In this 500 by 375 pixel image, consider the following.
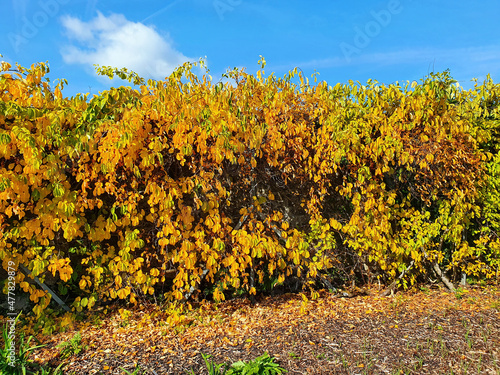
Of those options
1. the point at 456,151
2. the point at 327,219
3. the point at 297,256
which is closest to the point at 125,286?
the point at 297,256

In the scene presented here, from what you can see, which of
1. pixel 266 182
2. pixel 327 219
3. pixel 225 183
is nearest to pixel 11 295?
pixel 225 183

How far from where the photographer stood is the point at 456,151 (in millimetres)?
4520

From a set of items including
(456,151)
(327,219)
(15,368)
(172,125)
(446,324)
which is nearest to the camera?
(15,368)

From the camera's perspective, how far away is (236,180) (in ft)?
15.0

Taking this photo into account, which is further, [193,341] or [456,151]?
[456,151]

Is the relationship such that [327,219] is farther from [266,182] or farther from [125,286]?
[125,286]

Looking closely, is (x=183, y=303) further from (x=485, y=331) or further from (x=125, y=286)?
(x=485, y=331)

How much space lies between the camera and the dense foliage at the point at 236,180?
3709 mm

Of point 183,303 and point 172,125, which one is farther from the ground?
point 172,125

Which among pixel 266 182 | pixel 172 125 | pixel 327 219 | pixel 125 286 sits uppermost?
pixel 172 125

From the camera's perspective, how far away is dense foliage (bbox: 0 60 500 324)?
3.71 meters

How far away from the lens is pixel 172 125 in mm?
3570

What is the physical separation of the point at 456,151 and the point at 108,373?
427 cm

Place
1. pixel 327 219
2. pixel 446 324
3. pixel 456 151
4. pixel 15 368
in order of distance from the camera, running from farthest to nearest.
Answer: pixel 327 219 → pixel 456 151 → pixel 446 324 → pixel 15 368
